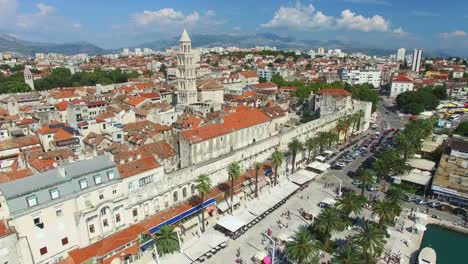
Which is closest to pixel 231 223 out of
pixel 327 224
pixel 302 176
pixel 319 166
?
pixel 327 224

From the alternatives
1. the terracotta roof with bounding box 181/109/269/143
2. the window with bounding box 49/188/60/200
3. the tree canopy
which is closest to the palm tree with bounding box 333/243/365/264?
the terracotta roof with bounding box 181/109/269/143

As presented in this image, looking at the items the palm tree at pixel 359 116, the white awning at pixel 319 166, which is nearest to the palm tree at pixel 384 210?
the white awning at pixel 319 166

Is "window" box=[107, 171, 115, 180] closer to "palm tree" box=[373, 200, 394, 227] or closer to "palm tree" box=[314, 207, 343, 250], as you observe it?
"palm tree" box=[314, 207, 343, 250]

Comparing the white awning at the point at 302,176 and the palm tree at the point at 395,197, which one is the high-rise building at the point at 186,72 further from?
the palm tree at the point at 395,197

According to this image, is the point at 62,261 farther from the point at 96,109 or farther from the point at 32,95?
the point at 32,95

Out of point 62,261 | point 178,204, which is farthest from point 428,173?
point 62,261

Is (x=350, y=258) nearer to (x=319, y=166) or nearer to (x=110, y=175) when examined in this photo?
(x=110, y=175)
